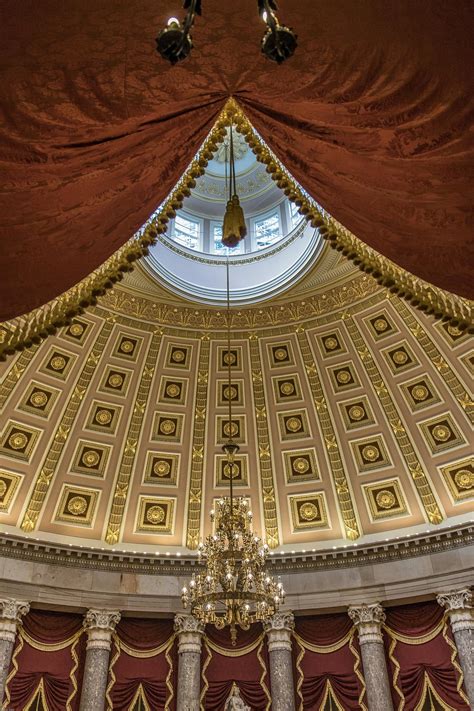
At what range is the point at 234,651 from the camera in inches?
546

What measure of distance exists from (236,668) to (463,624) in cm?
525

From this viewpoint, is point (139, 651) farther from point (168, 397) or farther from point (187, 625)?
point (168, 397)

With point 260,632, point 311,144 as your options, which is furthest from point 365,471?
point 311,144

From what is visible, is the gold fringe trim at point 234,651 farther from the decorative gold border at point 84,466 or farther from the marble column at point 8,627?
the decorative gold border at point 84,466

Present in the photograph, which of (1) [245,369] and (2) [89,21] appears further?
(1) [245,369]

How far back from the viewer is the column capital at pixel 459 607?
1256cm

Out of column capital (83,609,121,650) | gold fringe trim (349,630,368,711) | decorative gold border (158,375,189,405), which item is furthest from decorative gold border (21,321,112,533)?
gold fringe trim (349,630,368,711)

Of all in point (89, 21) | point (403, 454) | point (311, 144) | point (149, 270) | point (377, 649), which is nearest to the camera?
point (89, 21)

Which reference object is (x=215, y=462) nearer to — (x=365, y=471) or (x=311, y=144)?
(x=365, y=471)

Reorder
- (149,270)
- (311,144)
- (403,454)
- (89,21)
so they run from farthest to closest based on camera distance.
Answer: (403,454), (149,270), (311,144), (89,21)

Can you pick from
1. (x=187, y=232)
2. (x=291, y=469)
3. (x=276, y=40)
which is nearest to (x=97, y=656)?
(x=291, y=469)

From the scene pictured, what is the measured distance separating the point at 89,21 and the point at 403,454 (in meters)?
12.8

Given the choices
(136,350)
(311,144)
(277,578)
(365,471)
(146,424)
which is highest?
(136,350)

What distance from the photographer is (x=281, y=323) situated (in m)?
15.2
